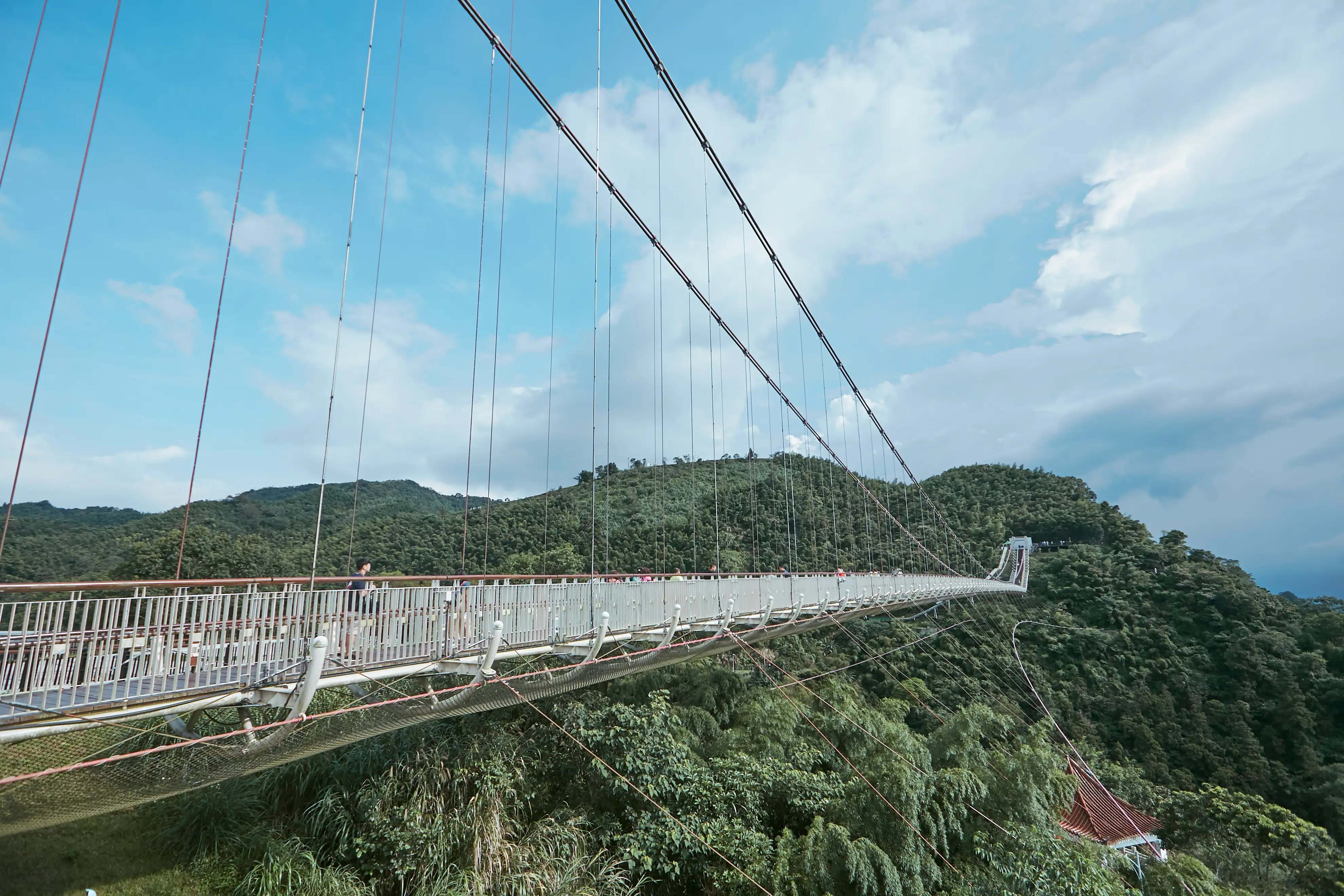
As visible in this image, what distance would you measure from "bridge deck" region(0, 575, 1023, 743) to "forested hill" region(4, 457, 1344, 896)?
11.6ft

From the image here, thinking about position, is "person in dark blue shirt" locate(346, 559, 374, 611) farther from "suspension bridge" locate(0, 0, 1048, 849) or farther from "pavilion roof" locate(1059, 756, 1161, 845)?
"pavilion roof" locate(1059, 756, 1161, 845)

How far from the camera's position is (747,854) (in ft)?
30.8

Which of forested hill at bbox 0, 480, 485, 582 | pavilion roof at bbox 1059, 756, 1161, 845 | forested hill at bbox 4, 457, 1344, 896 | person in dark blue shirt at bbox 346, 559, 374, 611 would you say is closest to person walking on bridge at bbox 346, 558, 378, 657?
person in dark blue shirt at bbox 346, 559, 374, 611

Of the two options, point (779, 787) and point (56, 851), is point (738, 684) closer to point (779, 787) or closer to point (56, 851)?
point (779, 787)

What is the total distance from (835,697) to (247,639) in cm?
1387

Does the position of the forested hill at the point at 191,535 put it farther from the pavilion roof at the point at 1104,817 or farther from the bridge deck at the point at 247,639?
the pavilion roof at the point at 1104,817

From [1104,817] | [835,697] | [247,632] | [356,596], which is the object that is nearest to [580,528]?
[835,697]

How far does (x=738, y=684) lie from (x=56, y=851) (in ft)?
37.1

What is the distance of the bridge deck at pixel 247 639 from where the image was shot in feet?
12.0

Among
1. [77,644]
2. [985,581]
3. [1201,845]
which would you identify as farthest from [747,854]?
[985,581]

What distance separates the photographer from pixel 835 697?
15.9m

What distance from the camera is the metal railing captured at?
3693 millimetres

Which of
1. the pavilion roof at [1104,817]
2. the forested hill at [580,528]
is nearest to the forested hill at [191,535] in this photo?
the forested hill at [580,528]

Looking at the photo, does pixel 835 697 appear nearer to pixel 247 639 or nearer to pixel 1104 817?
pixel 1104 817
